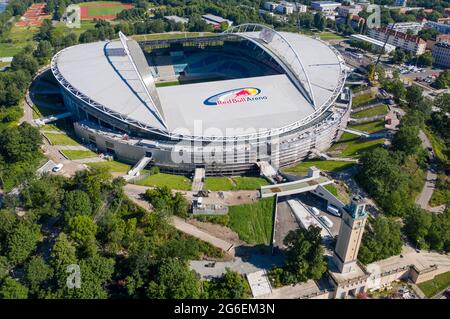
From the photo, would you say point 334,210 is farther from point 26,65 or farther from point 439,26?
point 439,26

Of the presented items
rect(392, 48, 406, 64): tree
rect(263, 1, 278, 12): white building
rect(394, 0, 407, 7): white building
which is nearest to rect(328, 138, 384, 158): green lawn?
rect(392, 48, 406, 64): tree

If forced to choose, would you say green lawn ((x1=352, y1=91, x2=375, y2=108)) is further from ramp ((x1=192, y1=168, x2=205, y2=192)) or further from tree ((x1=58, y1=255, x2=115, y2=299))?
tree ((x1=58, y1=255, x2=115, y2=299))

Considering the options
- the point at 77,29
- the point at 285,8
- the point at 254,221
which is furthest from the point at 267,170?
the point at 285,8

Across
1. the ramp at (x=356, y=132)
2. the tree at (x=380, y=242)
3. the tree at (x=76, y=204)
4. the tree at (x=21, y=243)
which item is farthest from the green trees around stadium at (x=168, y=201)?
the ramp at (x=356, y=132)

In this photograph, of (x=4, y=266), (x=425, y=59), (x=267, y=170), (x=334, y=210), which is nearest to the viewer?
(x=4, y=266)

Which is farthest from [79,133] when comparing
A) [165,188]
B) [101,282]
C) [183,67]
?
[183,67]

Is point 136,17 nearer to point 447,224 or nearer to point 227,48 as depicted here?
point 227,48

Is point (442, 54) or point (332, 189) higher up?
point (442, 54)

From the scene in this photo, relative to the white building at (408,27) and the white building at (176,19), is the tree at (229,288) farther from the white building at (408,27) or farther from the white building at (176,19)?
the white building at (408,27)

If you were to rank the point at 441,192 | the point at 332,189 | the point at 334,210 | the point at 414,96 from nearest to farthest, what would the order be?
the point at 334,210, the point at 332,189, the point at 441,192, the point at 414,96
